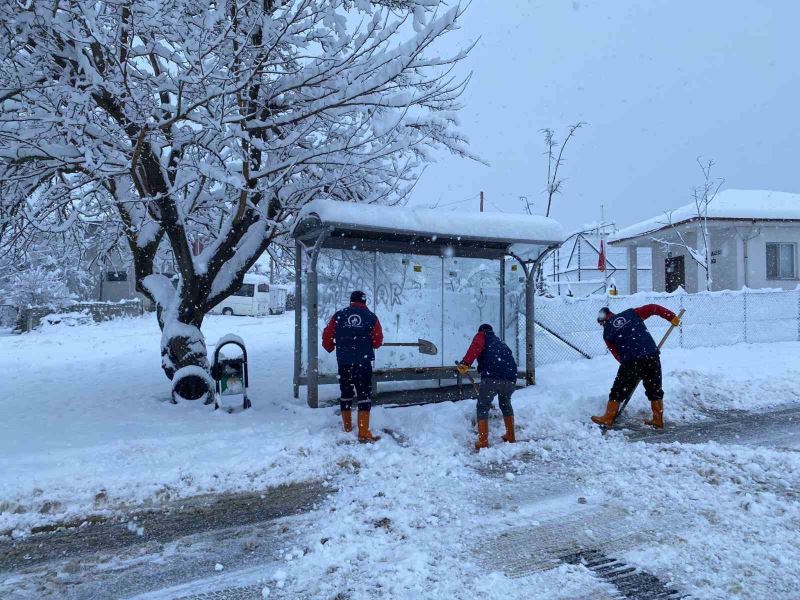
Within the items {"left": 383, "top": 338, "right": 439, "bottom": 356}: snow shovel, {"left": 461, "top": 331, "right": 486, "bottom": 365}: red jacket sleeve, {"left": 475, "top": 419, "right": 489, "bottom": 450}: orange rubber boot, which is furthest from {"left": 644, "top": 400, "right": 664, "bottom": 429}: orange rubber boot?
{"left": 383, "top": 338, "right": 439, "bottom": 356}: snow shovel

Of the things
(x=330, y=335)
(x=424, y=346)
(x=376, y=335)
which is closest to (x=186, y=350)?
(x=330, y=335)

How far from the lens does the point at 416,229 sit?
7461mm

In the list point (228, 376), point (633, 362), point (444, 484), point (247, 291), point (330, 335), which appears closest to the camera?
point (444, 484)

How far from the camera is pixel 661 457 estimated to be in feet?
17.8

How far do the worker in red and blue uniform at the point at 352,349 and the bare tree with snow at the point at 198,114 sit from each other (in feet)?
5.94

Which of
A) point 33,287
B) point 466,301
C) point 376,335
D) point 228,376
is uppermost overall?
point 33,287

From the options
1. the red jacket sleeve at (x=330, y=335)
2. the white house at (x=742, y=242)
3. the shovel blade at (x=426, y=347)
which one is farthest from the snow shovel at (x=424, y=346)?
the white house at (x=742, y=242)

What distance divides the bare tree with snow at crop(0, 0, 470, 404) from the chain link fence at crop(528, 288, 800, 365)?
14.7 ft

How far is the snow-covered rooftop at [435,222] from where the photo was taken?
6.90 meters

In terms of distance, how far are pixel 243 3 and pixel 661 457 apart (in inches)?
248

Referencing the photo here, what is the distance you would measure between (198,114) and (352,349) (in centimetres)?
309

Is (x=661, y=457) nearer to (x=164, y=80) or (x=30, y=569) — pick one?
(x=30, y=569)

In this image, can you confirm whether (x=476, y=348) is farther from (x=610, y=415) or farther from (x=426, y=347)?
(x=610, y=415)

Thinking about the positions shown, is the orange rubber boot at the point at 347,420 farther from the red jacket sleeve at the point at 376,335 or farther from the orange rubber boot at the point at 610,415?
the orange rubber boot at the point at 610,415
